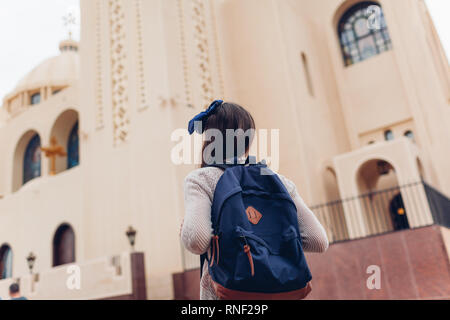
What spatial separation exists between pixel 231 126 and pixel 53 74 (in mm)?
26049

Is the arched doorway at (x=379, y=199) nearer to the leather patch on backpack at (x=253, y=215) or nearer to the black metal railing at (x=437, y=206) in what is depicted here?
the black metal railing at (x=437, y=206)

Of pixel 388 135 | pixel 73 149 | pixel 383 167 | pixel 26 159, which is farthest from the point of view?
pixel 26 159

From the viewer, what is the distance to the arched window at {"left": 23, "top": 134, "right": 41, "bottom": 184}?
19281mm

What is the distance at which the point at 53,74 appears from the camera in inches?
994

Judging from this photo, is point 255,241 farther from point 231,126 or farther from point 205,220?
point 231,126

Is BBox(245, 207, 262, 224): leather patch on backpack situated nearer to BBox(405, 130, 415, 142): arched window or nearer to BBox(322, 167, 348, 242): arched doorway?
BBox(322, 167, 348, 242): arched doorway

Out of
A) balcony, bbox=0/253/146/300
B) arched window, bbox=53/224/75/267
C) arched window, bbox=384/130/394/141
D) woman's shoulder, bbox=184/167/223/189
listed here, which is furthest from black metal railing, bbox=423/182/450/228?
arched window, bbox=53/224/75/267

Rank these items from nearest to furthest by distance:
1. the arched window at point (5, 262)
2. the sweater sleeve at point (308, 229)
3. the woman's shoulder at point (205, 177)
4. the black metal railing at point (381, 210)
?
the woman's shoulder at point (205, 177) → the sweater sleeve at point (308, 229) → the black metal railing at point (381, 210) → the arched window at point (5, 262)

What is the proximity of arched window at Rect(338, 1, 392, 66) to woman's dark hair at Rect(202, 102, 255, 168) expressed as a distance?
14.0 m

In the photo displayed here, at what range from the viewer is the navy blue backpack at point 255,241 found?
1.40 meters

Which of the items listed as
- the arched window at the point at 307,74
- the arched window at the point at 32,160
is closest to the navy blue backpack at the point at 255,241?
the arched window at the point at 307,74

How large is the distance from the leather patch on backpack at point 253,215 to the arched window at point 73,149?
16898 millimetres

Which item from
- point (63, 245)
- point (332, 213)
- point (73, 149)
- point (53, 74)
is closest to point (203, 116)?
point (332, 213)
